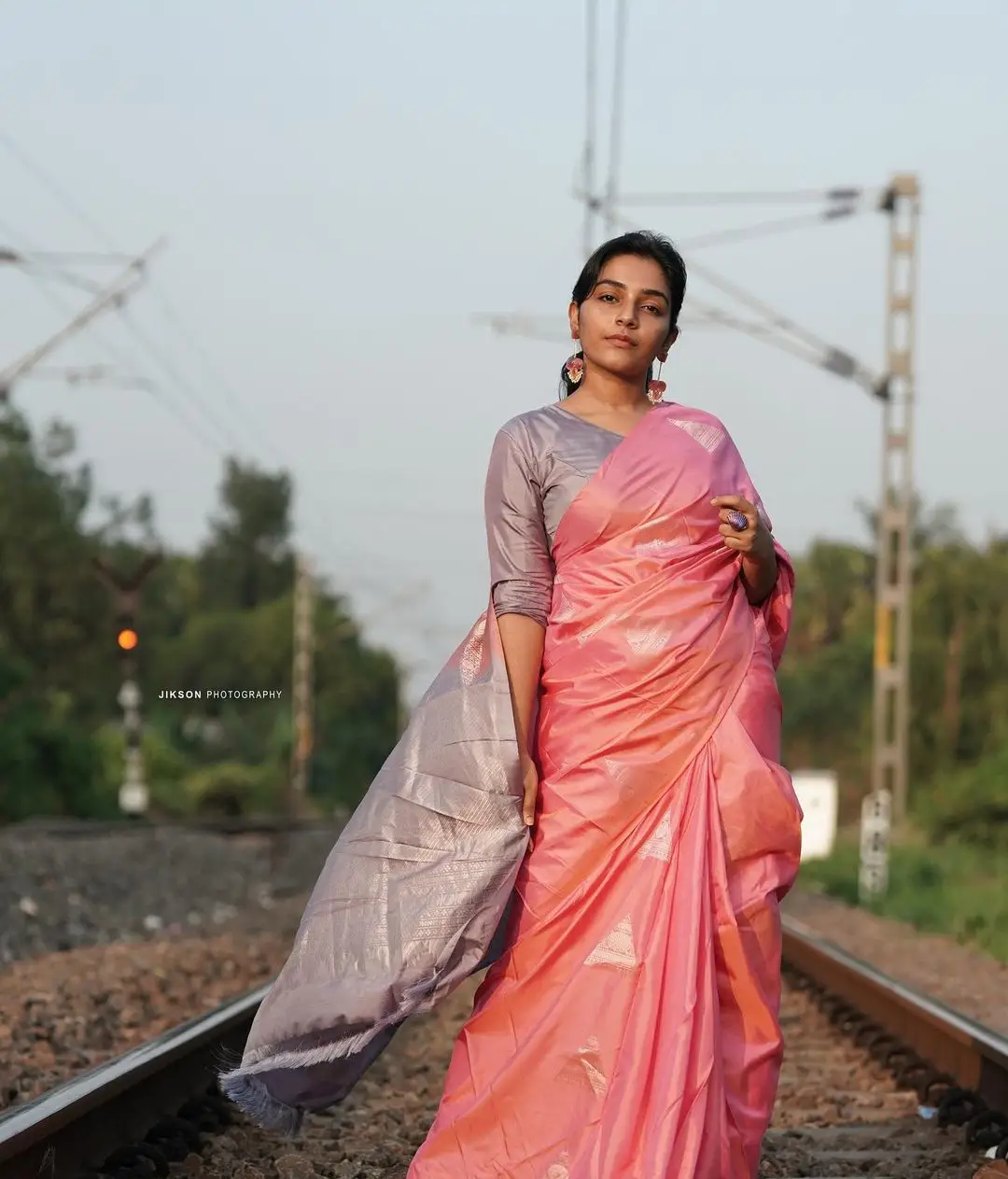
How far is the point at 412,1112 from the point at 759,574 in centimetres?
236

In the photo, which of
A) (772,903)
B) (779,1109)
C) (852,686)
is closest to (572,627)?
(772,903)

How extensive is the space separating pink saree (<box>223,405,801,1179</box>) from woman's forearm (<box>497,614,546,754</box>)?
0.03 m

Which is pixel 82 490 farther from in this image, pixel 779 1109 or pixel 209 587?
pixel 779 1109

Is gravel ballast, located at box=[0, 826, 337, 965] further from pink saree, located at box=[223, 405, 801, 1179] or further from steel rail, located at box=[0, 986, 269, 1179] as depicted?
pink saree, located at box=[223, 405, 801, 1179]

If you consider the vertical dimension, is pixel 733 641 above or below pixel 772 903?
above

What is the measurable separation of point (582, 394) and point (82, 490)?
1698 inches

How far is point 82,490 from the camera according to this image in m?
45.1

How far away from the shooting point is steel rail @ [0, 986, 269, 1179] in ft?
11.7

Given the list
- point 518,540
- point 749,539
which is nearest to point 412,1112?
point 518,540

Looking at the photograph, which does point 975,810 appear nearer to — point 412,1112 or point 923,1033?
point 923,1033

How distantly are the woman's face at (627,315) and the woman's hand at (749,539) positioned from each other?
0.33 meters

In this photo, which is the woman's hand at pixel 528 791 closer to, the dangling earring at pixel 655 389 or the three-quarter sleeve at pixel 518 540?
the three-quarter sleeve at pixel 518 540

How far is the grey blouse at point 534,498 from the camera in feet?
10.6

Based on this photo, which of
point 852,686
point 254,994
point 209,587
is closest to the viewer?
point 254,994
